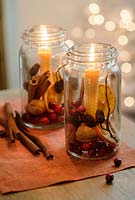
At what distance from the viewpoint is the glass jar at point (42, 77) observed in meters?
1.08

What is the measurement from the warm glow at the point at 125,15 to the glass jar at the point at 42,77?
443mm

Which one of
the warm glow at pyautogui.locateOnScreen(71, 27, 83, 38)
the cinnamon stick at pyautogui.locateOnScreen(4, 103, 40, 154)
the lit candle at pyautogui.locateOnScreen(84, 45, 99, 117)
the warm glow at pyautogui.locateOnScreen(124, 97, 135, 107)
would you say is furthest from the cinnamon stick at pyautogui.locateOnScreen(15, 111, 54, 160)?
the warm glow at pyautogui.locateOnScreen(71, 27, 83, 38)

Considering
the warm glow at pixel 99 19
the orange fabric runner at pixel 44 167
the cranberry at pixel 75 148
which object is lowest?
the orange fabric runner at pixel 44 167

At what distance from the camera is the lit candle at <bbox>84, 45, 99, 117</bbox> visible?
92 cm

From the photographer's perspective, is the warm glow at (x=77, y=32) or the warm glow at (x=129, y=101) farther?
the warm glow at (x=77, y=32)

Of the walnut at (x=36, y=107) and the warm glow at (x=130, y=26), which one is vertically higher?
the warm glow at (x=130, y=26)

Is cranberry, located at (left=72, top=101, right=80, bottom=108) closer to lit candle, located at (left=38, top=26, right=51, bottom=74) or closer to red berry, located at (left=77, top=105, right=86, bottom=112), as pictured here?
red berry, located at (left=77, top=105, right=86, bottom=112)

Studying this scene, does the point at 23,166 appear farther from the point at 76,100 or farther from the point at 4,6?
the point at 4,6

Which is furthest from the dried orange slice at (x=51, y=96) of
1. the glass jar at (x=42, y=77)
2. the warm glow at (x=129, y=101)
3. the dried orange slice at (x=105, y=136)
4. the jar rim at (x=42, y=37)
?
the warm glow at (x=129, y=101)

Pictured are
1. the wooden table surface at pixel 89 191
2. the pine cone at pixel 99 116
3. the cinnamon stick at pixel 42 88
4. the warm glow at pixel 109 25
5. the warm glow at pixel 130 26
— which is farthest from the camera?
the warm glow at pixel 109 25

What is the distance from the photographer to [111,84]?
0.95m

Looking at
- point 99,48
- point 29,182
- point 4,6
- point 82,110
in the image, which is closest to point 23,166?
point 29,182

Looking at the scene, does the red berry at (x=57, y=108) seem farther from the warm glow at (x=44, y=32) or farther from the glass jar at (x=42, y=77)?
the warm glow at (x=44, y=32)

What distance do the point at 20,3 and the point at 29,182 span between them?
35.3 inches
